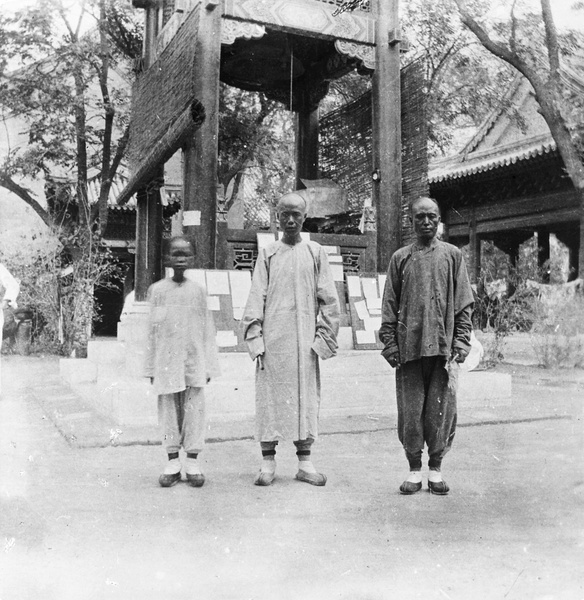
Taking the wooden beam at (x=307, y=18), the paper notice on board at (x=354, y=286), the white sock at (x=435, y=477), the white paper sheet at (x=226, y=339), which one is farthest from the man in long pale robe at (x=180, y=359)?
the wooden beam at (x=307, y=18)

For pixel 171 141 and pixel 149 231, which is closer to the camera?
pixel 171 141

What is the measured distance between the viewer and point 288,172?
15562mm

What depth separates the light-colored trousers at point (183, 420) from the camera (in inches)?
149

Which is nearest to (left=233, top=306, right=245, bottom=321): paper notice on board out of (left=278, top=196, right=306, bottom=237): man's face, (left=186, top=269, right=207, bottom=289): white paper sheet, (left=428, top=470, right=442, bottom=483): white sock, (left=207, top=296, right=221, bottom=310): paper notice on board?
(left=207, top=296, right=221, bottom=310): paper notice on board

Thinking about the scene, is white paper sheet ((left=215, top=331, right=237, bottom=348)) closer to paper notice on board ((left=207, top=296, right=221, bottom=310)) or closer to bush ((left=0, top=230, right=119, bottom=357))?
paper notice on board ((left=207, top=296, right=221, bottom=310))

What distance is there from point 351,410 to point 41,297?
360 inches

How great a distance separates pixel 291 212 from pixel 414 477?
165 centimetres

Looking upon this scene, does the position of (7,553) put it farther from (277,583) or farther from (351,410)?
(351,410)

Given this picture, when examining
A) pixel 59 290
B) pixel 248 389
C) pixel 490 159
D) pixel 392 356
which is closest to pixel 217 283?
pixel 248 389

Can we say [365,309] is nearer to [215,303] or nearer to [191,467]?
[215,303]

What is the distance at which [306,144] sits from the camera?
8.70 metres

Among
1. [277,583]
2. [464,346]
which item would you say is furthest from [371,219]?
[277,583]

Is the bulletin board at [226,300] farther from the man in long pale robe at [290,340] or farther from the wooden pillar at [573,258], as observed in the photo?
the wooden pillar at [573,258]

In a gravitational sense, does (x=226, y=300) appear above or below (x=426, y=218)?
below
